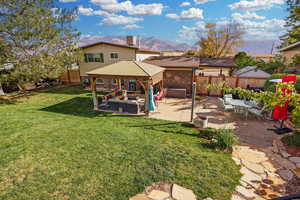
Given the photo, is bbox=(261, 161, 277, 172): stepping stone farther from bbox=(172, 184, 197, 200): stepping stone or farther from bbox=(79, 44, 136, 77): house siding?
bbox=(79, 44, 136, 77): house siding

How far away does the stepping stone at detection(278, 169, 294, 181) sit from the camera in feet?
13.5

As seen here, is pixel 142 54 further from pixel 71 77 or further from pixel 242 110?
pixel 242 110

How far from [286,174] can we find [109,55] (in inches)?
665

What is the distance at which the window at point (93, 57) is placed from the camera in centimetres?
1730

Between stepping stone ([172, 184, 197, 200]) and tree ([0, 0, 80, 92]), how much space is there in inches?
535

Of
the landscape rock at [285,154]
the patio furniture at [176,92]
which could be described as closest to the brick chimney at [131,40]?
the patio furniture at [176,92]

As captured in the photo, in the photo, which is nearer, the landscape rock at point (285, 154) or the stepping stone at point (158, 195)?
the stepping stone at point (158, 195)

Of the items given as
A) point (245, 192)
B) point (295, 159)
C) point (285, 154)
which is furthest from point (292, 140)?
point (245, 192)

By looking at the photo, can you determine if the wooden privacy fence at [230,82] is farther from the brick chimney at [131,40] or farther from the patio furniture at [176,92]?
the brick chimney at [131,40]

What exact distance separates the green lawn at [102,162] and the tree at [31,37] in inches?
260

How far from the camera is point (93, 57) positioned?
17688 millimetres

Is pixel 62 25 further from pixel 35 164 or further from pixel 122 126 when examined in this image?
pixel 35 164

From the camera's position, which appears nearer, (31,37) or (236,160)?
(236,160)


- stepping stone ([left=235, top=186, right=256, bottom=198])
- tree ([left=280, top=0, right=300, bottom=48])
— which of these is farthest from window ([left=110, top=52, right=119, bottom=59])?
tree ([left=280, top=0, right=300, bottom=48])
